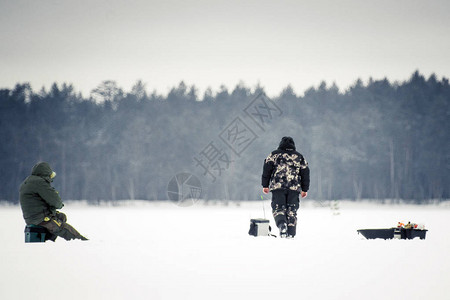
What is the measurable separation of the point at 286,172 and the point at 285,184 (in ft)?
0.79

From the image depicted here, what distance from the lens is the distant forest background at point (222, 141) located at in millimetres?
60125

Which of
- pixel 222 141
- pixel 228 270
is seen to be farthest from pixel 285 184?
pixel 222 141

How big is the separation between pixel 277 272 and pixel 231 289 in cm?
111

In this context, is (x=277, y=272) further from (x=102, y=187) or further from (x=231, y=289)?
(x=102, y=187)

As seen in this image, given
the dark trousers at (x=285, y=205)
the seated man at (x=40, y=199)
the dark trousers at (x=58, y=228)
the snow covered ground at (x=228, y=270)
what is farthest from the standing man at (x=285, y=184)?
the seated man at (x=40, y=199)

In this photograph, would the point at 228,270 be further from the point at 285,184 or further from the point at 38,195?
the point at 38,195

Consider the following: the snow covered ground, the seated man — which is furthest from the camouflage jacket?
the seated man

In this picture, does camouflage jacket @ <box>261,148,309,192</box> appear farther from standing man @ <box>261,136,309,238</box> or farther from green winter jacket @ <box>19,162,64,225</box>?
green winter jacket @ <box>19,162,64,225</box>

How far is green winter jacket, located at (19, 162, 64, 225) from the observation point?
364 inches

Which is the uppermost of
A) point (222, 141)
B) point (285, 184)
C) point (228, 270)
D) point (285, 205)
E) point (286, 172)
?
point (222, 141)

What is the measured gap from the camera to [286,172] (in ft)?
35.6

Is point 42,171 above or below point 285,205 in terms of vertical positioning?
above

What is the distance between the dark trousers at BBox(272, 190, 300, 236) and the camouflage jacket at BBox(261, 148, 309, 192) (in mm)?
119

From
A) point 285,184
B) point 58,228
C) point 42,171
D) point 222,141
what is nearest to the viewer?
point 42,171
